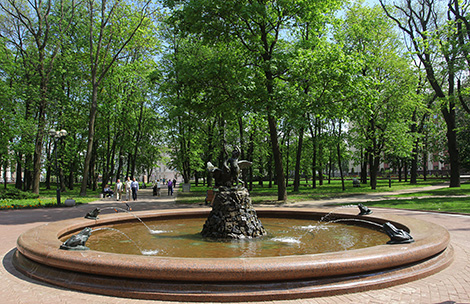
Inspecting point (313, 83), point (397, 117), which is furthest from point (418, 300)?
point (397, 117)

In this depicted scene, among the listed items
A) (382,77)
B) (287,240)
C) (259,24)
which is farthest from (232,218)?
(382,77)

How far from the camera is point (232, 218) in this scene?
8180 mm

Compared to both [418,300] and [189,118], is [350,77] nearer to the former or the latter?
[189,118]

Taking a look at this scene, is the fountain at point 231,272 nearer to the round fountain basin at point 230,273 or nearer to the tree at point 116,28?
the round fountain basin at point 230,273

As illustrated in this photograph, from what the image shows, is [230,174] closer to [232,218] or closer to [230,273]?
[232,218]

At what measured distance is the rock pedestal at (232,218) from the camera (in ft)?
26.5

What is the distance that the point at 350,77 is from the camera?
17.9m

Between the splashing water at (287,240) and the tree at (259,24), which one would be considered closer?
the splashing water at (287,240)

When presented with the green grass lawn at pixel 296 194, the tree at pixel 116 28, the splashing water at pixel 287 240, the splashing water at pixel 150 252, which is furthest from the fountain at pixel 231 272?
the tree at pixel 116 28

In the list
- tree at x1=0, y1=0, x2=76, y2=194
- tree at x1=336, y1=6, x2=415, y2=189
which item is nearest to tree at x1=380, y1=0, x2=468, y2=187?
tree at x1=336, y1=6, x2=415, y2=189

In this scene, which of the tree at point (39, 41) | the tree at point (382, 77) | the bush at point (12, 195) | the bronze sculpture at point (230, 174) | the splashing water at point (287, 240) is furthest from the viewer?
the tree at point (382, 77)

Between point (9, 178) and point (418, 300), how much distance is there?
3921 inches

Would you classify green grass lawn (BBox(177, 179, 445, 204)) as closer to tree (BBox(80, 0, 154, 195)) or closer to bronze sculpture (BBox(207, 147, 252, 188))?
tree (BBox(80, 0, 154, 195))

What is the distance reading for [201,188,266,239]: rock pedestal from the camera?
8078 millimetres
